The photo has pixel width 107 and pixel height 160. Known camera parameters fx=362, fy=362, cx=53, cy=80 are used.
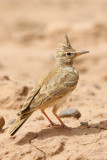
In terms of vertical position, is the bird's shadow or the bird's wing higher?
the bird's wing

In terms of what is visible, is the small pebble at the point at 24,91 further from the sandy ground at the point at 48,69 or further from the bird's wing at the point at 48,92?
the bird's wing at the point at 48,92

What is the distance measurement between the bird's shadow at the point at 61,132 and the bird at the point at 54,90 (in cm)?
13

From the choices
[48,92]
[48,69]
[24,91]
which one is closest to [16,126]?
[48,92]

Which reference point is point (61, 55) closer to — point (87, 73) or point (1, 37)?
point (87, 73)

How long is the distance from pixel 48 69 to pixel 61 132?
7072 mm

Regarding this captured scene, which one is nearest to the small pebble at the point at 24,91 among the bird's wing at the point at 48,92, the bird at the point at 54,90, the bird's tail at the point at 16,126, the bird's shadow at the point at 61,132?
the bird at the point at 54,90

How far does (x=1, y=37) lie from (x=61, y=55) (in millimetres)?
10195

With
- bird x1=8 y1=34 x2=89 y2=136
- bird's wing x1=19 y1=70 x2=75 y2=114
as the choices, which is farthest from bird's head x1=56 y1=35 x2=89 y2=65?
bird's wing x1=19 y1=70 x2=75 y2=114

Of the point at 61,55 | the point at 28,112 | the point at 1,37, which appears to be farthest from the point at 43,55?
the point at 28,112

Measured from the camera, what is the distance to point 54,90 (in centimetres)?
507

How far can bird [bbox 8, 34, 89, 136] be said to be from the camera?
4805 mm

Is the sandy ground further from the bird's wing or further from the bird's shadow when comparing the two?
the bird's wing

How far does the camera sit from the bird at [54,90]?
15.8ft

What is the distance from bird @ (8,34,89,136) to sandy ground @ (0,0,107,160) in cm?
25
